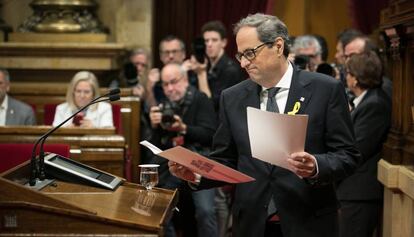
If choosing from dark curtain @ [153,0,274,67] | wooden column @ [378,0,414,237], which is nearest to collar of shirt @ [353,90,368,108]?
wooden column @ [378,0,414,237]

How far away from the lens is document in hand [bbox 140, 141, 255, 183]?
2982 mm

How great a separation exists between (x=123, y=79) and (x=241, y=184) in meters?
4.61

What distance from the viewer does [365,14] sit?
8047 millimetres

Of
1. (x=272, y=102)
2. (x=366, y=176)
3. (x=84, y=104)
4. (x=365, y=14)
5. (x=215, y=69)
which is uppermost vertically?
(x=365, y=14)

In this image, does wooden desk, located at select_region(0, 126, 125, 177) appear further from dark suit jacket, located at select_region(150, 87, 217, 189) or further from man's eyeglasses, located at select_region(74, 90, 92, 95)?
man's eyeglasses, located at select_region(74, 90, 92, 95)

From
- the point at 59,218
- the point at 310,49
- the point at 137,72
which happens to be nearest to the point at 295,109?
the point at 59,218

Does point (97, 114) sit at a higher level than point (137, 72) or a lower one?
lower

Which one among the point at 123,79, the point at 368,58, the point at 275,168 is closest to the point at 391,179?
the point at 368,58

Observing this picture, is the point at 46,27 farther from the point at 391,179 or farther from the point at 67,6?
the point at 391,179

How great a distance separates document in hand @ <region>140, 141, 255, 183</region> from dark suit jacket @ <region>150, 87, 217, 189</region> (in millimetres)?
2680

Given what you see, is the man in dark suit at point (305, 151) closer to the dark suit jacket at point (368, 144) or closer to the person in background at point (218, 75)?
the dark suit jacket at point (368, 144)

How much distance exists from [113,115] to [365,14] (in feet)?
9.60

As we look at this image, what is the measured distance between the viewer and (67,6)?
760 centimetres

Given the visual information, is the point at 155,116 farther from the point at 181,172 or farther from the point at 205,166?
the point at 205,166
